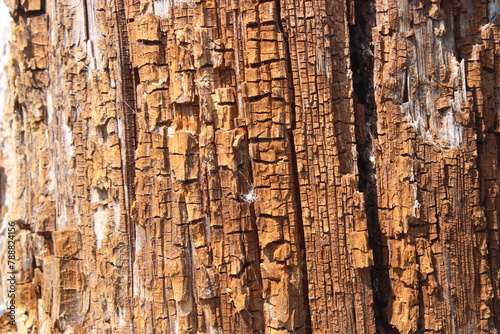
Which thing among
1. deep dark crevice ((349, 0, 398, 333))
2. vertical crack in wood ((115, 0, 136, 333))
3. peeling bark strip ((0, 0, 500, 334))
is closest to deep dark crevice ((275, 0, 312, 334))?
peeling bark strip ((0, 0, 500, 334))

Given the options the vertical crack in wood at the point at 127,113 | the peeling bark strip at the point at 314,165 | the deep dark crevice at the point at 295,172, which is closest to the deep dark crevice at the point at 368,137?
the peeling bark strip at the point at 314,165

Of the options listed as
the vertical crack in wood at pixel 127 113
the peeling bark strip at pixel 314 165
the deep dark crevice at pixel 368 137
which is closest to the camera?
the peeling bark strip at pixel 314 165

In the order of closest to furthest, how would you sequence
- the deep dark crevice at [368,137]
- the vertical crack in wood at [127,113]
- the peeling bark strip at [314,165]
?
the peeling bark strip at [314,165] < the deep dark crevice at [368,137] < the vertical crack in wood at [127,113]

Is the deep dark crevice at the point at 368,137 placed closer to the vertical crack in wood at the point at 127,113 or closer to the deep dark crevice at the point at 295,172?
the deep dark crevice at the point at 295,172

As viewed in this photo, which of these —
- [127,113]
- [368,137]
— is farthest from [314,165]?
[127,113]

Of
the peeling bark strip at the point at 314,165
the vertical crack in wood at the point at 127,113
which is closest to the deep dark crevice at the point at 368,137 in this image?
the peeling bark strip at the point at 314,165

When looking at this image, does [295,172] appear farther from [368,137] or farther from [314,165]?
[368,137]

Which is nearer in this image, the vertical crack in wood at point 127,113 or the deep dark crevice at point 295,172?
the deep dark crevice at point 295,172

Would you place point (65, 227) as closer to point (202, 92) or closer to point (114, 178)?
point (114, 178)
